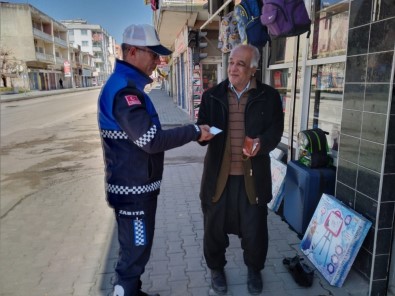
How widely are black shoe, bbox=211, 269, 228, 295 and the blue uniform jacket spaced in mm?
1079

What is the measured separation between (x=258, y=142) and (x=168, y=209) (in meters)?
2.51

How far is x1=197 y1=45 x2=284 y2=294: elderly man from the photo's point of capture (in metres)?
2.47

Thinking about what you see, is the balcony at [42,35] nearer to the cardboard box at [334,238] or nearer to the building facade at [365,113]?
the building facade at [365,113]

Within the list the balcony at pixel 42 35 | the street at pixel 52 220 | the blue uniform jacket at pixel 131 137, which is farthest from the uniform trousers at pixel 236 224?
the balcony at pixel 42 35

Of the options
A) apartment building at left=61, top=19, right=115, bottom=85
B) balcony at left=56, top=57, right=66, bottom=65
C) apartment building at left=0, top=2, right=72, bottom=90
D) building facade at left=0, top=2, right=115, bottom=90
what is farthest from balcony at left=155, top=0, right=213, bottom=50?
apartment building at left=61, top=19, right=115, bottom=85

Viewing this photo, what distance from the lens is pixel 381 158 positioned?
239 cm

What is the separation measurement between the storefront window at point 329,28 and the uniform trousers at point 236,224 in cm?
206

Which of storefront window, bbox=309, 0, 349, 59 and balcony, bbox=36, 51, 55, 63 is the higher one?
balcony, bbox=36, 51, 55, 63

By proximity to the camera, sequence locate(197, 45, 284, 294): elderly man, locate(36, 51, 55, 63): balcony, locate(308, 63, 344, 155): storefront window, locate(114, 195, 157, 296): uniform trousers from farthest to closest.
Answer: locate(36, 51, 55, 63): balcony
locate(308, 63, 344, 155): storefront window
locate(197, 45, 284, 294): elderly man
locate(114, 195, 157, 296): uniform trousers

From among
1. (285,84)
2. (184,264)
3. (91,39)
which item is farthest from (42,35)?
(184,264)

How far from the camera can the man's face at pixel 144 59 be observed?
81.1 inches

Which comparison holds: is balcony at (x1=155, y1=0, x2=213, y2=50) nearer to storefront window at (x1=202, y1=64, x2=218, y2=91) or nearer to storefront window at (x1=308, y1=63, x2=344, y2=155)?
storefront window at (x1=202, y1=64, x2=218, y2=91)

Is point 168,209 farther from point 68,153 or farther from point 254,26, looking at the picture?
point 68,153

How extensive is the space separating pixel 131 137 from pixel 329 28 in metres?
3.10
